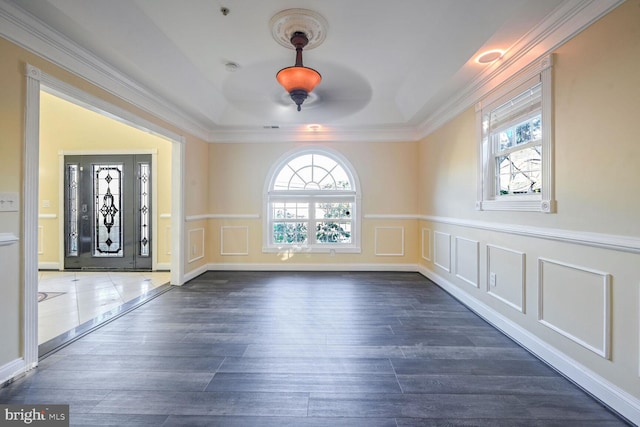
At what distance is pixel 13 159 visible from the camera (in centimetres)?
184

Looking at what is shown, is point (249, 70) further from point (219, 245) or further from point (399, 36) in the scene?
point (219, 245)

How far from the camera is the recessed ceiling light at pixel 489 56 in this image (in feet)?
7.74

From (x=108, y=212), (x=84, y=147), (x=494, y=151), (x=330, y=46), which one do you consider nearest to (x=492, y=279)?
(x=494, y=151)

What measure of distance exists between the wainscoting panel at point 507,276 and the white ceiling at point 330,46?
1.66 metres

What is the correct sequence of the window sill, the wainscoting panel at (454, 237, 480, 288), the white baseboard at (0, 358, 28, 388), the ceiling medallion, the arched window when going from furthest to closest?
the arched window
the wainscoting panel at (454, 237, 480, 288)
the ceiling medallion
the window sill
the white baseboard at (0, 358, 28, 388)

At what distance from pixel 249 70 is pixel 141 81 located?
1.17m

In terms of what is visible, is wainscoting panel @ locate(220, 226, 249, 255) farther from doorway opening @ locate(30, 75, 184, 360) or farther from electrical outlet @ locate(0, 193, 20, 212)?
electrical outlet @ locate(0, 193, 20, 212)

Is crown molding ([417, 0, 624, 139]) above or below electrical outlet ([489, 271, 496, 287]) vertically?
above

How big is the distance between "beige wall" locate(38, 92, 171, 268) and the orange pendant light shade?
131 inches

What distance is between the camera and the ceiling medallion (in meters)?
2.30

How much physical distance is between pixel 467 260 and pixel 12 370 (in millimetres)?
4103

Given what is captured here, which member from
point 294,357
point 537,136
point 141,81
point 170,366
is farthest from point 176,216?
point 537,136

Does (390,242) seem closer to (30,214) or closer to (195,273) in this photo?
(195,273)

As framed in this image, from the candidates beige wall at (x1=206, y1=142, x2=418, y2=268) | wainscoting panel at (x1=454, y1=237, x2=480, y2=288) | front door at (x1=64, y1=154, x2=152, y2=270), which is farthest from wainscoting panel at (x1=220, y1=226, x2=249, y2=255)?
wainscoting panel at (x1=454, y1=237, x2=480, y2=288)
